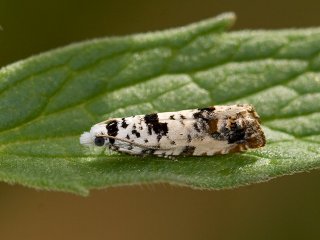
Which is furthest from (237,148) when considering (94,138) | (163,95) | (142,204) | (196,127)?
(142,204)

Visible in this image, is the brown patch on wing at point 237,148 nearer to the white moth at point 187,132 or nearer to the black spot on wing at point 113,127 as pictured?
the white moth at point 187,132

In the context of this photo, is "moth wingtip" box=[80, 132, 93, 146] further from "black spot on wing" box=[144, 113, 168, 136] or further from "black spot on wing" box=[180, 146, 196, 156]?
"black spot on wing" box=[180, 146, 196, 156]

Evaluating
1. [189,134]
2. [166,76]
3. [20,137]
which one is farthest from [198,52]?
[20,137]

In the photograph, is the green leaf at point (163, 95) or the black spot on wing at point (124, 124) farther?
the black spot on wing at point (124, 124)

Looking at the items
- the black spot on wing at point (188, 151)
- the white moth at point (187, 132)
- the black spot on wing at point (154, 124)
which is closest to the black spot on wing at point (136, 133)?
the white moth at point (187, 132)

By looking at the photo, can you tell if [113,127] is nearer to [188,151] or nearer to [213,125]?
[188,151]

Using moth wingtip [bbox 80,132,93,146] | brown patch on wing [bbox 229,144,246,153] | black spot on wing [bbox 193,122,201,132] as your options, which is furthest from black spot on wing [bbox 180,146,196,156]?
moth wingtip [bbox 80,132,93,146]

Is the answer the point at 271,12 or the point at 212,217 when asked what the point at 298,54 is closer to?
the point at 212,217
